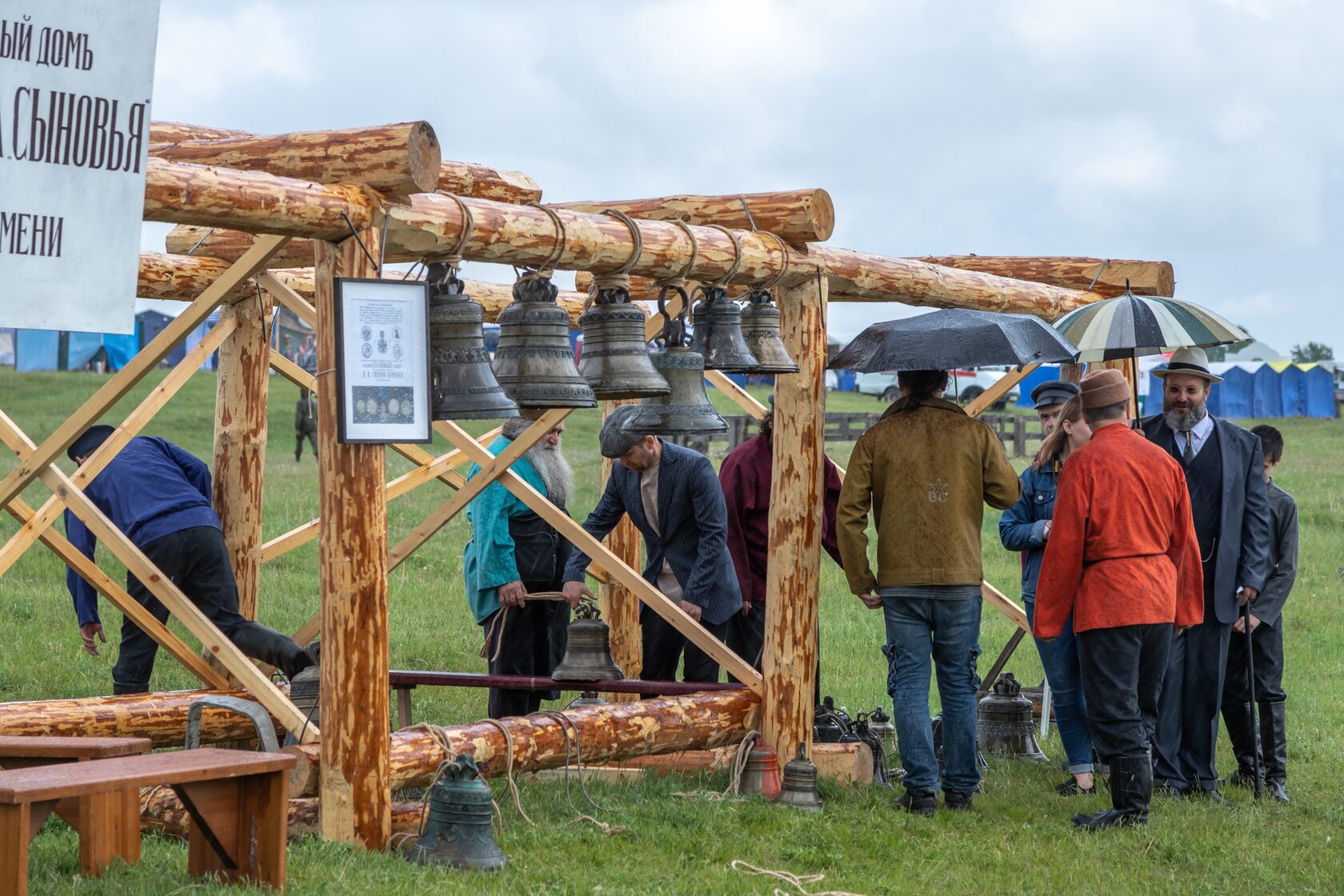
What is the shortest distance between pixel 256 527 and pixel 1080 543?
405 cm

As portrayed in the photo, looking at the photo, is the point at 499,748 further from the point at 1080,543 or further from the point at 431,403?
the point at 1080,543

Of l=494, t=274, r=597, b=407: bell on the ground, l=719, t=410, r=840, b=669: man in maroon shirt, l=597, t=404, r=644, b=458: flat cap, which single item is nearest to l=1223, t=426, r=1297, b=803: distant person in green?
l=719, t=410, r=840, b=669: man in maroon shirt

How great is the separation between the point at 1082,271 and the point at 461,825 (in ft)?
18.7

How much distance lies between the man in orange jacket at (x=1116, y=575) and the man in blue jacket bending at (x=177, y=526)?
133 inches

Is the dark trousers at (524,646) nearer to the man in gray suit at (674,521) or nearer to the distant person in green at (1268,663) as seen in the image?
the man in gray suit at (674,521)

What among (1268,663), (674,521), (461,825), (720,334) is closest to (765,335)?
(720,334)

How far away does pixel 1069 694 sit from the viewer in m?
8.05

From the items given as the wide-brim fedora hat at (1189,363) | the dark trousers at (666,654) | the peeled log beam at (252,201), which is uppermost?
the peeled log beam at (252,201)

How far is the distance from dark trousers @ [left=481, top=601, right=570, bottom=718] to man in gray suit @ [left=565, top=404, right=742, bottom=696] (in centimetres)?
45

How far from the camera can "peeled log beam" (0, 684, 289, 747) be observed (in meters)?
6.74

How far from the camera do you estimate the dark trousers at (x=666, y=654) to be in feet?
28.7

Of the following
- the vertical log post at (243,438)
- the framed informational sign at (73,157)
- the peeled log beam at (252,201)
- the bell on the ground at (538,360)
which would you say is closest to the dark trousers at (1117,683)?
the bell on the ground at (538,360)

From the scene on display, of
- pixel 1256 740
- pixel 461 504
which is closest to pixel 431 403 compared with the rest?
pixel 461 504

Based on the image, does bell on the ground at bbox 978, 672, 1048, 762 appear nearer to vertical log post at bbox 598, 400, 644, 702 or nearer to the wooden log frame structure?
the wooden log frame structure
